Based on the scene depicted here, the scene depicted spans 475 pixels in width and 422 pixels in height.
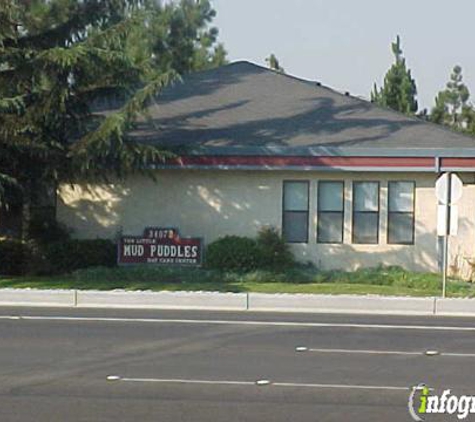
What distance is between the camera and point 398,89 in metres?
50.9

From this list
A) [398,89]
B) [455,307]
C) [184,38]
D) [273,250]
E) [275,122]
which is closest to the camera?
[455,307]

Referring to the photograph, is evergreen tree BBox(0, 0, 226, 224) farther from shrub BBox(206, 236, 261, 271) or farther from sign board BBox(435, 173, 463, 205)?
sign board BBox(435, 173, 463, 205)

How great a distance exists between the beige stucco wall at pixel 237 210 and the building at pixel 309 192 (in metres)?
0.03

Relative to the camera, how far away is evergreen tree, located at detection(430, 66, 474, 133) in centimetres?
5691

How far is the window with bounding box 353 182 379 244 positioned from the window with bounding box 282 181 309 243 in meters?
1.28

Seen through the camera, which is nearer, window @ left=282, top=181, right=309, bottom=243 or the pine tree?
the pine tree

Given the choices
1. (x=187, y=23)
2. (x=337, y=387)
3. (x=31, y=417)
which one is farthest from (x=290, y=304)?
(x=187, y=23)

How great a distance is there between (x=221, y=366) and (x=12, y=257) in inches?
663

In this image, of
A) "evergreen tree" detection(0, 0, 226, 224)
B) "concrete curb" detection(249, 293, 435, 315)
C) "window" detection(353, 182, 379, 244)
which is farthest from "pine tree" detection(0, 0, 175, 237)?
"concrete curb" detection(249, 293, 435, 315)

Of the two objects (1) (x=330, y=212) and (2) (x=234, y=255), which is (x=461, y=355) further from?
(1) (x=330, y=212)

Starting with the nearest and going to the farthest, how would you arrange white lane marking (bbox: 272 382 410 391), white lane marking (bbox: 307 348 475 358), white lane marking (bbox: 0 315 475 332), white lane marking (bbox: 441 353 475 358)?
white lane marking (bbox: 272 382 410 391) → white lane marking (bbox: 441 353 475 358) → white lane marking (bbox: 307 348 475 358) → white lane marking (bbox: 0 315 475 332)

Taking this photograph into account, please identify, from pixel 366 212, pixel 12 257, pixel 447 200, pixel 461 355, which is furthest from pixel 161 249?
pixel 461 355

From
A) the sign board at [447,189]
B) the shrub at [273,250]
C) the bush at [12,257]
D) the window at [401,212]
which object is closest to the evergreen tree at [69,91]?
the bush at [12,257]

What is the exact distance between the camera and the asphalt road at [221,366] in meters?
11.0
